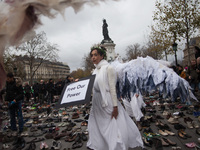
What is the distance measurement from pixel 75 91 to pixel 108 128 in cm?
83

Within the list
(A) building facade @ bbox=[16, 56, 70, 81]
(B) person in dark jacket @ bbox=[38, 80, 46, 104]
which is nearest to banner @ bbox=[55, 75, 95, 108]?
(B) person in dark jacket @ bbox=[38, 80, 46, 104]

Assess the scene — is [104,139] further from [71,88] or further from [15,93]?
[15,93]

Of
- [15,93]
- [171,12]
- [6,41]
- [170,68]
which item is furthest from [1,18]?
[171,12]

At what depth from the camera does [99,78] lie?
237cm

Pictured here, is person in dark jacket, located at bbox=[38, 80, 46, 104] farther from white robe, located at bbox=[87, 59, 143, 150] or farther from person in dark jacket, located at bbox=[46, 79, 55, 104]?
white robe, located at bbox=[87, 59, 143, 150]

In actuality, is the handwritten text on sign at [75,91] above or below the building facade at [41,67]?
below

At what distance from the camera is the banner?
1886 mm

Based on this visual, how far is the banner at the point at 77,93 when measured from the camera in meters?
1.89

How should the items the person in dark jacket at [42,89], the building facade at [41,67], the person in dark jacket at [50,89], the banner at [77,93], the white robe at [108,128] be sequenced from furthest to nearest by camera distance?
the building facade at [41,67]
the person in dark jacket at [42,89]
the person in dark jacket at [50,89]
the white robe at [108,128]
the banner at [77,93]

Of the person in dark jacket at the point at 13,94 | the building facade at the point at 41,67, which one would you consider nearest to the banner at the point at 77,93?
the person in dark jacket at the point at 13,94

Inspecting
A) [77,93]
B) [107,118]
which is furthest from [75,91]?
[107,118]

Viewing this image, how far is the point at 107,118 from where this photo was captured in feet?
7.94

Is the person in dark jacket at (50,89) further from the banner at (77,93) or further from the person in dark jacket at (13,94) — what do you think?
the banner at (77,93)

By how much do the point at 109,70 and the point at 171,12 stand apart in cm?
1481
